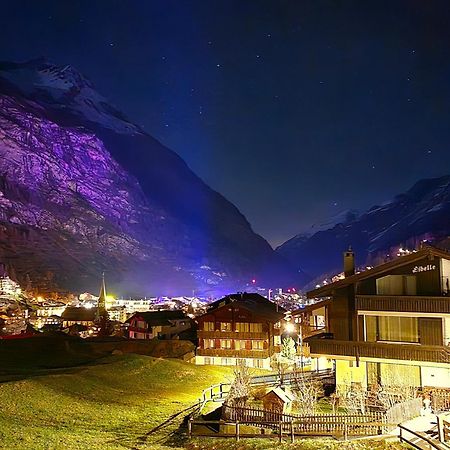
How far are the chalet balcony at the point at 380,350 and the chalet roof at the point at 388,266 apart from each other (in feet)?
10.5

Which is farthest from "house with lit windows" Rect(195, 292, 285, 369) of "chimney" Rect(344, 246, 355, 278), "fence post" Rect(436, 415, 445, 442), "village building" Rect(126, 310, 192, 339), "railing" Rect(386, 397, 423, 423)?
"fence post" Rect(436, 415, 445, 442)

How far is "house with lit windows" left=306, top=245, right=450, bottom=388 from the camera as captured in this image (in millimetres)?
27250

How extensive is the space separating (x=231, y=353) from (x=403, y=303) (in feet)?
111

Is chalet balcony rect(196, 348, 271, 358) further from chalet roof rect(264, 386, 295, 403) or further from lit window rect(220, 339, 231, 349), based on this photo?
chalet roof rect(264, 386, 295, 403)

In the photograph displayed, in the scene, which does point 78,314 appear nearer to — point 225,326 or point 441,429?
point 225,326

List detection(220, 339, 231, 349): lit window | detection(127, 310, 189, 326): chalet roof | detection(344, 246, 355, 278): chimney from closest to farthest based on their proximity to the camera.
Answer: detection(344, 246, 355, 278): chimney
detection(220, 339, 231, 349): lit window
detection(127, 310, 189, 326): chalet roof

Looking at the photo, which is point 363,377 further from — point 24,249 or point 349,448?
point 24,249

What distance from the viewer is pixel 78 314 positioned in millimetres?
103125

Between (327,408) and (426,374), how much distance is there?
616cm

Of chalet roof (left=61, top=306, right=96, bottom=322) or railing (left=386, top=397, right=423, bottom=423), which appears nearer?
railing (left=386, top=397, right=423, bottom=423)

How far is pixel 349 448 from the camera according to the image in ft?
56.6

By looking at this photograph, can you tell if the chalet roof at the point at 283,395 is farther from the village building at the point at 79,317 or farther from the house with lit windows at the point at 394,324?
the village building at the point at 79,317

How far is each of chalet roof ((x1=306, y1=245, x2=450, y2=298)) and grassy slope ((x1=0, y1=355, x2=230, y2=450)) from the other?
36.7 feet

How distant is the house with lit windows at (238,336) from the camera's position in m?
58.1
